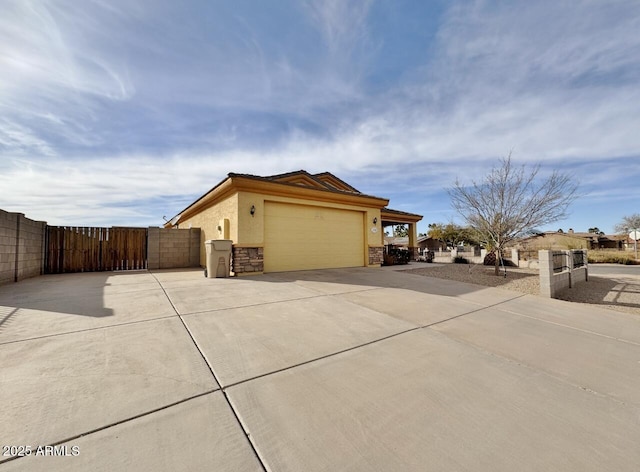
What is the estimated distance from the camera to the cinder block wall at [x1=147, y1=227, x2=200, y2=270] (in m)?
11.1

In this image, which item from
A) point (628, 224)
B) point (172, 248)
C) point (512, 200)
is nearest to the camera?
point (512, 200)

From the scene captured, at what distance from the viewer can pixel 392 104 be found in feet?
31.5

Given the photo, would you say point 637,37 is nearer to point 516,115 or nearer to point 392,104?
point 516,115

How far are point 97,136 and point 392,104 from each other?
35.0 feet

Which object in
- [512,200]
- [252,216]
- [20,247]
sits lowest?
[20,247]

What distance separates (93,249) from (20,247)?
10.1ft

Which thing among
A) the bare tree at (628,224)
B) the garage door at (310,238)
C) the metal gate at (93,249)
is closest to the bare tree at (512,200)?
the garage door at (310,238)

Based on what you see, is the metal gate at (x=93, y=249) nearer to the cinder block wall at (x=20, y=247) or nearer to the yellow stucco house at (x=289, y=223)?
the cinder block wall at (x=20, y=247)

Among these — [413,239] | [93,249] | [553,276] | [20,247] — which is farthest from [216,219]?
[413,239]

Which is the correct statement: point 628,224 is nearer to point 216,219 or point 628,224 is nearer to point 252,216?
point 252,216

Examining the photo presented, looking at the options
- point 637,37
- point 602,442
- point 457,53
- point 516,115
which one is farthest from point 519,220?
point 602,442

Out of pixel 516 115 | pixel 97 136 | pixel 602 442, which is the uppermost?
pixel 516 115

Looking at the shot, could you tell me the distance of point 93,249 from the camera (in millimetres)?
10367

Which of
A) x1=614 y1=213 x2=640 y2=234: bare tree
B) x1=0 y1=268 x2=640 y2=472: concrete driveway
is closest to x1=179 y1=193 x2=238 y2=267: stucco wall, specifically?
x1=0 y1=268 x2=640 y2=472: concrete driveway
